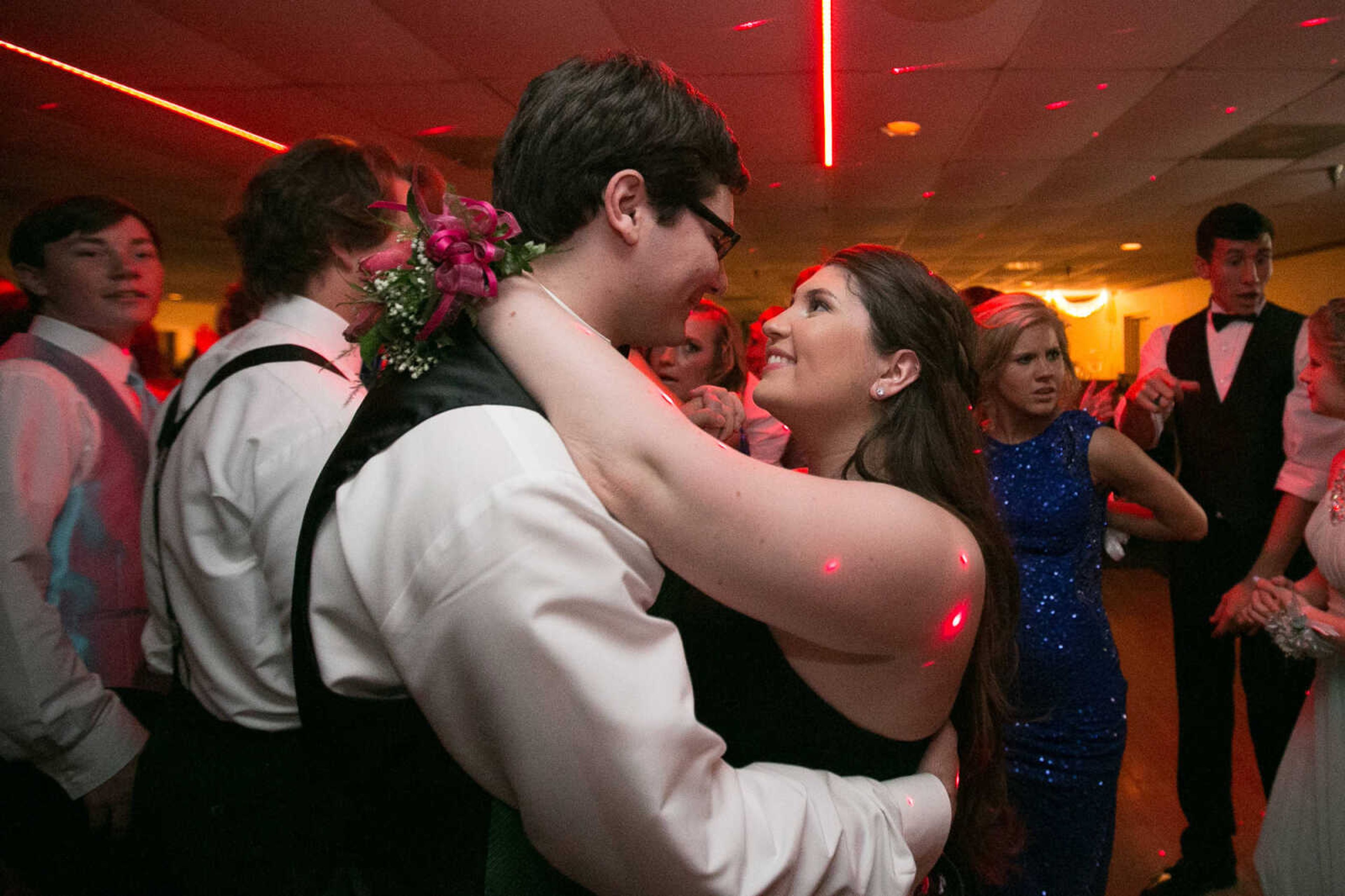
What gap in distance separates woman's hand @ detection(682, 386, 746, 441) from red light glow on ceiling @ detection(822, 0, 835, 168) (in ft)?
6.47

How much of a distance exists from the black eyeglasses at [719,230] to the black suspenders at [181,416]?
80cm

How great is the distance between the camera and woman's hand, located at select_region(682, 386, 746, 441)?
1.98 meters

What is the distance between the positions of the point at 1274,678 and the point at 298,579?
10.6 feet

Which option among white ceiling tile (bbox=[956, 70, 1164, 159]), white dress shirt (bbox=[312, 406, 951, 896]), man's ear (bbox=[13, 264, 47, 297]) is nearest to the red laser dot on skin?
white dress shirt (bbox=[312, 406, 951, 896])

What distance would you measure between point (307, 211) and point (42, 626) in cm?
103

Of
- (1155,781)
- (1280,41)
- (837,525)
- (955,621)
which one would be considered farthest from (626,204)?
(1280,41)

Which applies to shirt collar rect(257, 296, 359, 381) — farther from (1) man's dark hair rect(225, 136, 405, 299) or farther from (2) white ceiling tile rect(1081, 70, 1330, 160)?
(2) white ceiling tile rect(1081, 70, 1330, 160)

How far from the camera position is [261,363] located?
4.97 feet

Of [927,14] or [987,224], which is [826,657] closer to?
[927,14]

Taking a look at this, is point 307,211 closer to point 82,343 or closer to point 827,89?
point 82,343

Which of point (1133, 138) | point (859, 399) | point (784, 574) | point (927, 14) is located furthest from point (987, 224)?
point (784, 574)

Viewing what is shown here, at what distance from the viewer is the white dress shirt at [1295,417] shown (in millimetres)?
2604

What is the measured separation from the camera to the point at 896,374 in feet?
4.76

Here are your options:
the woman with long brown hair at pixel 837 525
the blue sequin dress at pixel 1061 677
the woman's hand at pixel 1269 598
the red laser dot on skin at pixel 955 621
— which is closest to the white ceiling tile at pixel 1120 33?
the blue sequin dress at pixel 1061 677
